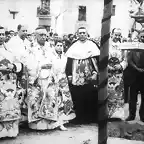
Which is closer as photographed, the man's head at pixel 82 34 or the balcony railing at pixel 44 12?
the balcony railing at pixel 44 12

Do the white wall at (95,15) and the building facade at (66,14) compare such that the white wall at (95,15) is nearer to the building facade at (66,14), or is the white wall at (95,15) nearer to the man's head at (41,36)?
the building facade at (66,14)

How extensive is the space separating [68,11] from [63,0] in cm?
18

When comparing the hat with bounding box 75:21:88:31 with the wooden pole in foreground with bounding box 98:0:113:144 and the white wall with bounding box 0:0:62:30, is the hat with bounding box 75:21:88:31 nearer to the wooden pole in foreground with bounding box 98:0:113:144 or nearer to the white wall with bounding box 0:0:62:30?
the white wall with bounding box 0:0:62:30

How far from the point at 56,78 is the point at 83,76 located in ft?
1.37

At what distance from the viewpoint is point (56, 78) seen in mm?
4375

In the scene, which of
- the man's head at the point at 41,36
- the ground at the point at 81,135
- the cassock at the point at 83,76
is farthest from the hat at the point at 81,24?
the ground at the point at 81,135

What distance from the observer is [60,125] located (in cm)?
442

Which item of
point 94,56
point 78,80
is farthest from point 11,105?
point 94,56

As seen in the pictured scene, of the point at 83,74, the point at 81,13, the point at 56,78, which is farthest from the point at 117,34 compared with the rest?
the point at 56,78

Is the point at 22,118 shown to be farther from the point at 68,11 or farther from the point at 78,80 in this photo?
the point at 68,11

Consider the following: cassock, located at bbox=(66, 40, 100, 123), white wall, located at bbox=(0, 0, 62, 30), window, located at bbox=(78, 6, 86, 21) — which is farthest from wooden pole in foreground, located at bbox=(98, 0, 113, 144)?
cassock, located at bbox=(66, 40, 100, 123)

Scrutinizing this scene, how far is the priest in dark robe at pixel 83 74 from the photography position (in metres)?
4.64

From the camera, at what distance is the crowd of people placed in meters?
4.02

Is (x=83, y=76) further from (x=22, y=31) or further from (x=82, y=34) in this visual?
(x=22, y=31)
